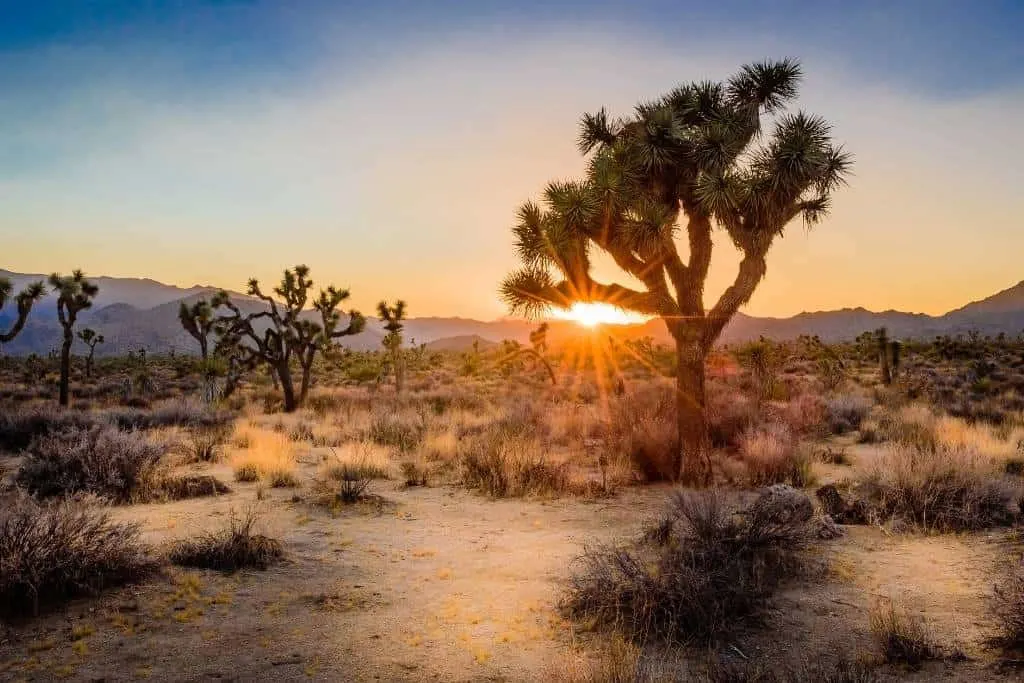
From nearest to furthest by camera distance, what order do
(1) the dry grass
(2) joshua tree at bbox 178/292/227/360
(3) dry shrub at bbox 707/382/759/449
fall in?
(1) the dry grass < (3) dry shrub at bbox 707/382/759/449 < (2) joshua tree at bbox 178/292/227/360

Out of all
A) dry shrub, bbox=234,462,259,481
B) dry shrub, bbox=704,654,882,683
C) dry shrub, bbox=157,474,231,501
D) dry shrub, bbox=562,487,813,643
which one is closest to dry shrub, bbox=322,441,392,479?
dry shrub, bbox=234,462,259,481

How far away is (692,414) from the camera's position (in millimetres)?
10562

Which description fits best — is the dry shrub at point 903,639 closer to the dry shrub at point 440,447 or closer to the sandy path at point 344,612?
the sandy path at point 344,612

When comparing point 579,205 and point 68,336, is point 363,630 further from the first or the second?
point 68,336

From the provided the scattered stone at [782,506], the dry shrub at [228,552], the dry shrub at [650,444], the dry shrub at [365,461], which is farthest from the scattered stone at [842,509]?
the dry shrub at [365,461]

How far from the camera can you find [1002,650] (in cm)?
446

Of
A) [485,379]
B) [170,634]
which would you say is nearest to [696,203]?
[170,634]

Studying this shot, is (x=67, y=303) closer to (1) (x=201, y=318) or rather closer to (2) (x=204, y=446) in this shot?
(1) (x=201, y=318)

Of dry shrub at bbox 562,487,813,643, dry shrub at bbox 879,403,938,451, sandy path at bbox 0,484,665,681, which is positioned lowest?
sandy path at bbox 0,484,665,681

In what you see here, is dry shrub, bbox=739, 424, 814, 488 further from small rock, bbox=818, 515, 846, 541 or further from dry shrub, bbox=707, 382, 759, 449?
small rock, bbox=818, 515, 846, 541

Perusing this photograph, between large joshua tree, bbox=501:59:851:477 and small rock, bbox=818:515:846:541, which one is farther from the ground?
large joshua tree, bbox=501:59:851:477

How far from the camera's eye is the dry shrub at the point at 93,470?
30.0 ft

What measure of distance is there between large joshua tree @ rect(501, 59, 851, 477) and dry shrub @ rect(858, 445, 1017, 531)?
2.64m

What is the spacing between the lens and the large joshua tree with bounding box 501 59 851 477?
1016cm
